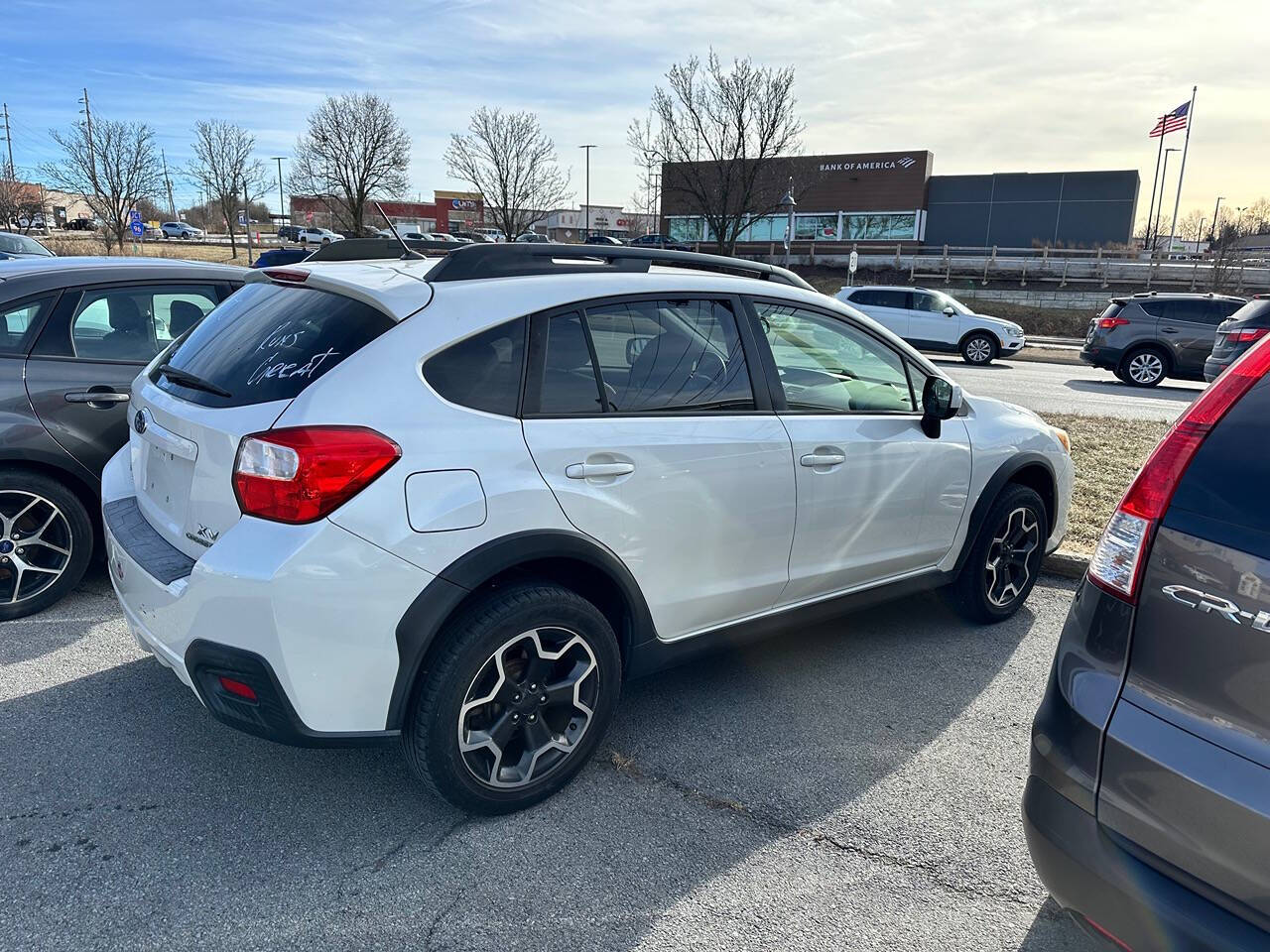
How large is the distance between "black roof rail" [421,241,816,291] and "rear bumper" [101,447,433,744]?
974 millimetres

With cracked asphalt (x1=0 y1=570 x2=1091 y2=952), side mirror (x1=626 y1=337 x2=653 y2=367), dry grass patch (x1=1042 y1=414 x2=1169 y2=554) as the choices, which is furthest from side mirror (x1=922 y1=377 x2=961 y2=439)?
side mirror (x1=626 y1=337 x2=653 y2=367)

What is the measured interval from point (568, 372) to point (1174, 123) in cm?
4760

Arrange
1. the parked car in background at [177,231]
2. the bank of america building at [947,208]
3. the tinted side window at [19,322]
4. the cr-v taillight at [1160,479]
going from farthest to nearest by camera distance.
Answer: the parked car in background at [177,231] < the bank of america building at [947,208] < the tinted side window at [19,322] < the cr-v taillight at [1160,479]

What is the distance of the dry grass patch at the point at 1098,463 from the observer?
5.71 metres

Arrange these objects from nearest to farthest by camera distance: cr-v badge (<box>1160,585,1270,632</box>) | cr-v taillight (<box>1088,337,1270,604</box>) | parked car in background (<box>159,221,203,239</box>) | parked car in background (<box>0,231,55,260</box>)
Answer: cr-v badge (<box>1160,585,1270,632</box>) < cr-v taillight (<box>1088,337,1270,604</box>) < parked car in background (<box>0,231,55,260</box>) < parked car in background (<box>159,221,203,239</box>)

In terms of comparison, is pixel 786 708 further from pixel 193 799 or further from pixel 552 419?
pixel 193 799

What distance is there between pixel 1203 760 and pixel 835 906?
3.75 feet

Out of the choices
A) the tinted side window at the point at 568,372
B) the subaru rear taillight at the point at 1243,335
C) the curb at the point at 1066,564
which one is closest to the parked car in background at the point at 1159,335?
the subaru rear taillight at the point at 1243,335

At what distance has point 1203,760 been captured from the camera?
5.55ft

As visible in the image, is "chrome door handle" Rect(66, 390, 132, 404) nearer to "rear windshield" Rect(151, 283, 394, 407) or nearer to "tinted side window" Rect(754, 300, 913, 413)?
"rear windshield" Rect(151, 283, 394, 407)

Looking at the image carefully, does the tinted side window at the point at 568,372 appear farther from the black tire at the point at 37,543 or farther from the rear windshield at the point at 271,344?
the black tire at the point at 37,543

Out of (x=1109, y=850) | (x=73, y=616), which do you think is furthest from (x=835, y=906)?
(x=73, y=616)

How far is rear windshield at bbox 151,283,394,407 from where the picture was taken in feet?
8.54

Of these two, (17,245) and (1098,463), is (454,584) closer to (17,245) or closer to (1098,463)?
(1098,463)
